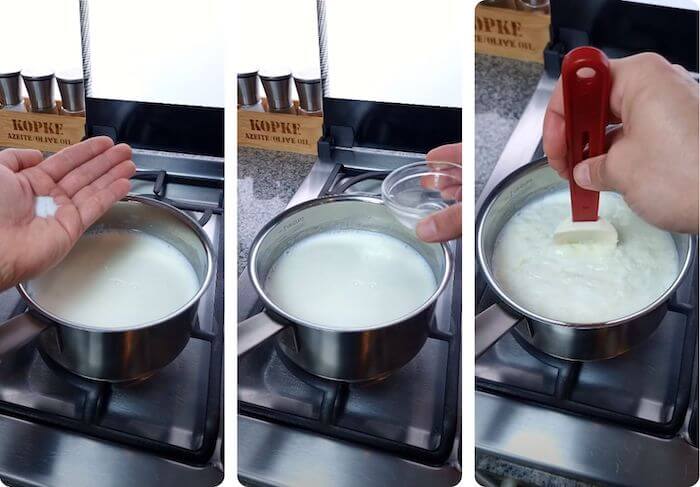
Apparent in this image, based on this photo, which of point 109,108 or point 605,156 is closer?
point 605,156

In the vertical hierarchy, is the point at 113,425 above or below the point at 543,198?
below

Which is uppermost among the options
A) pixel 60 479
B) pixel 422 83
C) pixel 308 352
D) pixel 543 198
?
pixel 422 83

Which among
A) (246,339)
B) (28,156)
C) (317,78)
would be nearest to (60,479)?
(246,339)

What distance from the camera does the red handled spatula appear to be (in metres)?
0.93

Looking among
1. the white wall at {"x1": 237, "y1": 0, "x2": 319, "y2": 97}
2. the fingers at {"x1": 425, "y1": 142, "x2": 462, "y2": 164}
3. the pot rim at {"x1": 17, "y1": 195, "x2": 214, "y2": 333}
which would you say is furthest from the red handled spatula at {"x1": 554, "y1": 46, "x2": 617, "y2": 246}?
the pot rim at {"x1": 17, "y1": 195, "x2": 214, "y2": 333}

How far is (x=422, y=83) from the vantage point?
1.06 m

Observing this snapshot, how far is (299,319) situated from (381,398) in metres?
0.13

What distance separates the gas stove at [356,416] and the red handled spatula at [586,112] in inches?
5.6

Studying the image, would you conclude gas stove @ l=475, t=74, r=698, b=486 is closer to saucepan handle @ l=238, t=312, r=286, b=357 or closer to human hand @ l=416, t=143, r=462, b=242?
human hand @ l=416, t=143, r=462, b=242

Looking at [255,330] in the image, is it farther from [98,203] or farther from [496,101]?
[496,101]

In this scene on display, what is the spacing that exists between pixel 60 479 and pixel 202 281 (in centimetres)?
26

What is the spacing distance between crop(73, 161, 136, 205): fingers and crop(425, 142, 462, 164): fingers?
0.33 meters

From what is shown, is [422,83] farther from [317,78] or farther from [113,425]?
[113,425]

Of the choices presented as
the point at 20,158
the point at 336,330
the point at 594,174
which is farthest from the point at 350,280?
the point at 20,158
